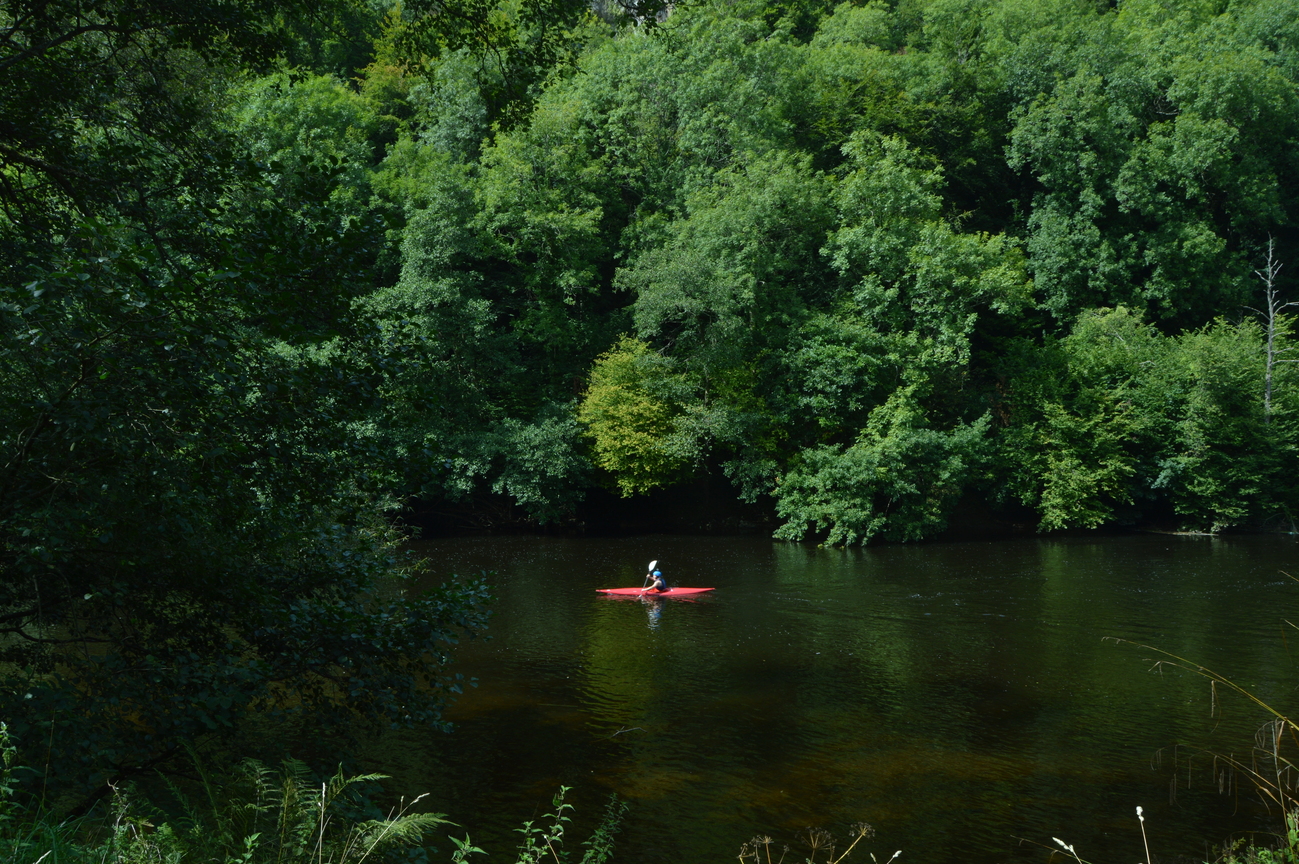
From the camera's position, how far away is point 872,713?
10.9 metres

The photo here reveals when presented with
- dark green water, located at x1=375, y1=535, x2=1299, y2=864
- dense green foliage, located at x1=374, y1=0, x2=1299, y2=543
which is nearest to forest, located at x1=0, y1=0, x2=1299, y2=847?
dense green foliage, located at x1=374, y1=0, x2=1299, y2=543

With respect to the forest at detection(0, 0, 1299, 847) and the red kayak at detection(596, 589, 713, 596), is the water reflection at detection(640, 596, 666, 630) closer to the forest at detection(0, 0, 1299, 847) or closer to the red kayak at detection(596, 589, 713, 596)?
the red kayak at detection(596, 589, 713, 596)

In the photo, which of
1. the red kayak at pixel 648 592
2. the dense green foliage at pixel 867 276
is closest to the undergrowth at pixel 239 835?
the red kayak at pixel 648 592

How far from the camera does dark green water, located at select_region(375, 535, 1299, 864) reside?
26.6 feet

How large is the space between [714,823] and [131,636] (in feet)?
15.7

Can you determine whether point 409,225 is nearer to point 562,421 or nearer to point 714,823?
point 562,421

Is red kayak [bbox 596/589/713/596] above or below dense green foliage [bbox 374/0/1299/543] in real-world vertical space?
below

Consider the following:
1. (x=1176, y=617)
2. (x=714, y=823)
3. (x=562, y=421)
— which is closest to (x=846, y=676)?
(x=714, y=823)

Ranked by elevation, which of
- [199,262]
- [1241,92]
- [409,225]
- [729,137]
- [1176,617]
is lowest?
[1176,617]

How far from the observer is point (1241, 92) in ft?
102

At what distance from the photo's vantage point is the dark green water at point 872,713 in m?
8.09

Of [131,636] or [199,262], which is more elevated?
[199,262]

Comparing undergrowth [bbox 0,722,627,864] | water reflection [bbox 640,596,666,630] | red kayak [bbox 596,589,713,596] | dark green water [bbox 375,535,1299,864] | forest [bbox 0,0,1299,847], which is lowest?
dark green water [bbox 375,535,1299,864]

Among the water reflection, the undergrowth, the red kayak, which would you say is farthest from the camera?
the red kayak
